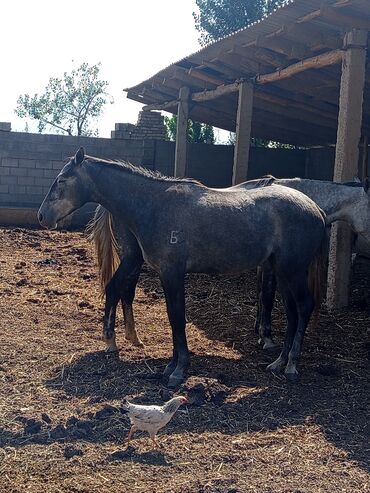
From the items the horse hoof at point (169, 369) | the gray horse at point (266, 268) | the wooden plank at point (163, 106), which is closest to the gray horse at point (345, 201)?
the gray horse at point (266, 268)

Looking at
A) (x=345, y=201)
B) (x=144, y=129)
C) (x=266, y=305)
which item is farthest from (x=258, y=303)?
(x=144, y=129)

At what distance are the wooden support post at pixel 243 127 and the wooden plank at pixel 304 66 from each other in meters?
0.25

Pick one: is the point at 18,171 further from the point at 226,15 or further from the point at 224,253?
the point at 226,15

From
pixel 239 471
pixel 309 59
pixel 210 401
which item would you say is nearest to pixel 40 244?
pixel 309 59

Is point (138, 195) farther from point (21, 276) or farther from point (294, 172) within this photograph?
point (294, 172)

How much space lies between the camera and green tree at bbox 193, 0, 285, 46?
28.2 m

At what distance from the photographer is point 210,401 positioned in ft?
15.6

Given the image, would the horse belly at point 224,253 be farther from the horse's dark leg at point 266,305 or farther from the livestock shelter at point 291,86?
the livestock shelter at point 291,86

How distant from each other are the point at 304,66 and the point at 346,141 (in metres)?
1.67

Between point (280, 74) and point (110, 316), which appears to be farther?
point (280, 74)

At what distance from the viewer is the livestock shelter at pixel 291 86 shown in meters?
7.28

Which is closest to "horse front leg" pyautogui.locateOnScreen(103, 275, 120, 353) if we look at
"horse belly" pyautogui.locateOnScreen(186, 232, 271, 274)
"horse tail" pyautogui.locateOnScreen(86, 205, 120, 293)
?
"horse tail" pyautogui.locateOnScreen(86, 205, 120, 293)

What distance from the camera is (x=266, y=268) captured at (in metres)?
6.37

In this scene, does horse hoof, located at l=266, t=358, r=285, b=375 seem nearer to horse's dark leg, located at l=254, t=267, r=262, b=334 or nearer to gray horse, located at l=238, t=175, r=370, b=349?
horse's dark leg, located at l=254, t=267, r=262, b=334
